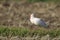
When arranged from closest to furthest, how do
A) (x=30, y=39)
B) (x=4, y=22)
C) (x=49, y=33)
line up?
(x=30, y=39) < (x=49, y=33) < (x=4, y=22)

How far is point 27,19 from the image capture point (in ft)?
41.9

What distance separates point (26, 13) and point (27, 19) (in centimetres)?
132

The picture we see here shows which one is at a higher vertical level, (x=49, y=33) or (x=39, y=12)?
(x=39, y=12)

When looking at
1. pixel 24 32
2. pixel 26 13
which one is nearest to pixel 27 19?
pixel 26 13

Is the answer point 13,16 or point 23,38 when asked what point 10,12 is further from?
point 23,38

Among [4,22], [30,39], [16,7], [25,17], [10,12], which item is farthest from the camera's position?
[16,7]

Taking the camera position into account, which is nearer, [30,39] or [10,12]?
[30,39]

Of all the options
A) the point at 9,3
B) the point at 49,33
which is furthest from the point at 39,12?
the point at 49,33


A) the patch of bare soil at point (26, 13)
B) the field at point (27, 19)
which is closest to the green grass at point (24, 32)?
the field at point (27, 19)

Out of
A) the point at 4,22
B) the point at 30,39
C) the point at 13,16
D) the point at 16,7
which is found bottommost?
the point at 30,39

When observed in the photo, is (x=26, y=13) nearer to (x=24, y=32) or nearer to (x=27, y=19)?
(x=27, y=19)

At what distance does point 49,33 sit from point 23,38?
1.02 metres

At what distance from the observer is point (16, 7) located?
Result: 1527 centimetres

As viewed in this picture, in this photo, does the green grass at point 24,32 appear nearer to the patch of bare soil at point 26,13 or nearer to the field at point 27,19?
the field at point 27,19
